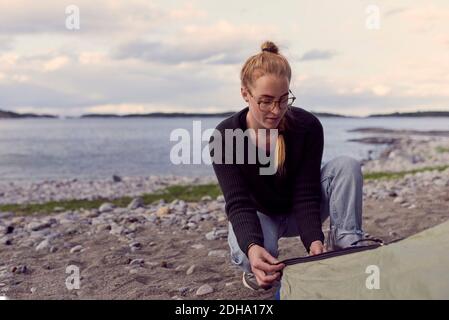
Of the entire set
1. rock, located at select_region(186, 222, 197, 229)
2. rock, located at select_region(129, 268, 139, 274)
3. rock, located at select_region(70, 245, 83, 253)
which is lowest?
rock, located at select_region(129, 268, 139, 274)

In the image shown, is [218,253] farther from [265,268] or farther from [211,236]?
[265,268]

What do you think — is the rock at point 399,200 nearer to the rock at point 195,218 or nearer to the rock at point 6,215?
the rock at point 195,218

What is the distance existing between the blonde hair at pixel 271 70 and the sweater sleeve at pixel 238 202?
0.31 m

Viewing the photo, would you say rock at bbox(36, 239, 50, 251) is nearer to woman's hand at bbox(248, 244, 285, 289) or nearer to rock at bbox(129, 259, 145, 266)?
rock at bbox(129, 259, 145, 266)

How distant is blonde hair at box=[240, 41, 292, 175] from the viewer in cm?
399

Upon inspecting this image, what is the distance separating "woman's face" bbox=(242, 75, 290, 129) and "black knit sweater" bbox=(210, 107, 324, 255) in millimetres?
234

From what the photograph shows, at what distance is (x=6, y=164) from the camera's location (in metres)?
33.6

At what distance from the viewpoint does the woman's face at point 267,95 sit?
3.95 meters

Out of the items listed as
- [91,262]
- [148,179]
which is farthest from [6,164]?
[91,262]

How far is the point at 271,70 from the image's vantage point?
13.0 feet

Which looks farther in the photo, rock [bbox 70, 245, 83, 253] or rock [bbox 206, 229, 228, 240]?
rock [bbox 206, 229, 228, 240]

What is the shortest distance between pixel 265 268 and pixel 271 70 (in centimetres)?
134

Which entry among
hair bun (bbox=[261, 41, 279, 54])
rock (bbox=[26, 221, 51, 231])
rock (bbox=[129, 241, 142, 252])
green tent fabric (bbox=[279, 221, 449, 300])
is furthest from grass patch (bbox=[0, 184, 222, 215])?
green tent fabric (bbox=[279, 221, 449, 300])
